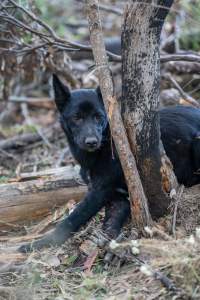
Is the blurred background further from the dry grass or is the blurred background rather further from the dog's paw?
the dry grass

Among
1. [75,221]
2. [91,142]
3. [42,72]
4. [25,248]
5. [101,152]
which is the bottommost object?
[25,248]

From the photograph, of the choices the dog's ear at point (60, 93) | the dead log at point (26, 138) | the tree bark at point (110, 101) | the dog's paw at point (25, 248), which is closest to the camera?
the tree bark at point (110, 101)

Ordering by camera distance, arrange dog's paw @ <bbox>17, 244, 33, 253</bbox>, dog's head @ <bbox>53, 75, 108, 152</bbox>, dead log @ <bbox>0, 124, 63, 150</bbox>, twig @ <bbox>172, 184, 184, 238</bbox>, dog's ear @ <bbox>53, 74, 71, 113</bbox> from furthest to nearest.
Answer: dead log @ <bbox>0, 124, 63, 150</bbox> < dog's ear @ <bbox>53, 74, 71, 113</bbox> < dog's head @ <bbox>53, 75, 108, 152</bbox> < dog's paw @ <bbox>17, 244, 33, 253</bbox> < twig @ <bbox>172, 184, 184, 238</bbox>

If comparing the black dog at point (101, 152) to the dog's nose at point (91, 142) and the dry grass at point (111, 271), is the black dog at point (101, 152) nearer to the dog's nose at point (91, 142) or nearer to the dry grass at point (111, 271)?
the dog's nose at point (91, 142)

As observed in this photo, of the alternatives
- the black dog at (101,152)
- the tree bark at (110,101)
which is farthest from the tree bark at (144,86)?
the black dog at (101,152)

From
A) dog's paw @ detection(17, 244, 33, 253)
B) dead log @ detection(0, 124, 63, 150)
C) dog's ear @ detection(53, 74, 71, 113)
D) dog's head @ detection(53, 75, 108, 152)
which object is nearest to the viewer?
dog's paw @ detection(17, 244, 33, 253)

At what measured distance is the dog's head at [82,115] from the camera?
210 inches

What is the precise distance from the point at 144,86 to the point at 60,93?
1.37 metres

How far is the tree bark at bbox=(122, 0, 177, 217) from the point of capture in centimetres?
445

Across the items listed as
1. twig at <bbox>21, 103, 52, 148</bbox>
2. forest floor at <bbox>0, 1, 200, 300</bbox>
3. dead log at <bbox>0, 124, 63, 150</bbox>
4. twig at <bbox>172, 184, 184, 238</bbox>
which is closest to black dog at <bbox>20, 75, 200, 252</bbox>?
forest floor at <bbox>0, 1, 200, 300</bbox>

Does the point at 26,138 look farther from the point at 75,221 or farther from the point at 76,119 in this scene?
the point at 75,221

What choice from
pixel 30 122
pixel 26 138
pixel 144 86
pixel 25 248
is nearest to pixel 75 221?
pixel 25 248

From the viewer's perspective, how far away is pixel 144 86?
4.58 meters

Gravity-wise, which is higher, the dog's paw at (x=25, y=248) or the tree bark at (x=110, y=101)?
the tree bark at (x=110, y=101)
